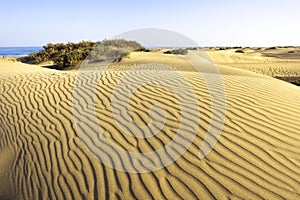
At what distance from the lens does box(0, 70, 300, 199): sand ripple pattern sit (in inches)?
114

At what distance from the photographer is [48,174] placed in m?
3.47

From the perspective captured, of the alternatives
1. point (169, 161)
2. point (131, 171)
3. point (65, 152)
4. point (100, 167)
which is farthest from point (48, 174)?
point (169, 161)

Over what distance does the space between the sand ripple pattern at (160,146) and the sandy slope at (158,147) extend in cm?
1

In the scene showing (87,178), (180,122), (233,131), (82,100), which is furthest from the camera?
(82,100)

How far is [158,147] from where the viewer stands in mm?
3633

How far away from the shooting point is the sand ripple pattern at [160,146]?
289cm

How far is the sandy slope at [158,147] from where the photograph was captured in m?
2.89

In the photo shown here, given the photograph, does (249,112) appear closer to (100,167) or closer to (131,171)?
(131,171)

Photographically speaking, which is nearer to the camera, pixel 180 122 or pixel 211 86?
pixel 180 122

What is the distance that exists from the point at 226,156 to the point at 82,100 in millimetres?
3556

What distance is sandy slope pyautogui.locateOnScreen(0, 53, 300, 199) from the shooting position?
2.89 meters

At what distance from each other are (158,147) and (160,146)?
0.04m

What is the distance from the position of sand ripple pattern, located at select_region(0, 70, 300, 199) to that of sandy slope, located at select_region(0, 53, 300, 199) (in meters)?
0.01

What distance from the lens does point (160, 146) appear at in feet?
12.0
